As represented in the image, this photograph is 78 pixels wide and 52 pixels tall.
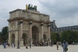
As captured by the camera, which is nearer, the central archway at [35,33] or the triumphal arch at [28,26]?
the triumphal arch at [28,26]

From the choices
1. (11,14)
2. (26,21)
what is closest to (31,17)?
(26,21)

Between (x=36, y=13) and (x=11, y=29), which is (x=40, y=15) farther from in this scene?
(x=11, y=29)

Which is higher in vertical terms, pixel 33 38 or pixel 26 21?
pixel 26 21

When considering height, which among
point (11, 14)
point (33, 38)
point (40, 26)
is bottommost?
point (33, 38)

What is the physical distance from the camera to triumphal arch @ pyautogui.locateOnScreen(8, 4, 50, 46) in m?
51.2

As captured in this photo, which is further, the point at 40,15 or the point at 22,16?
the point at 40,15

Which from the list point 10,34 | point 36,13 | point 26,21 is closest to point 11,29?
point 10,34

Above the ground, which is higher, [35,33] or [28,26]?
[28,26]

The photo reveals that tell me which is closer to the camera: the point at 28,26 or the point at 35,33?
the point at 28,26

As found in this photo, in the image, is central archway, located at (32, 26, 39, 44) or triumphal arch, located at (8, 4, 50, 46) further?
central archway, located at (32, 26, 39, 44)

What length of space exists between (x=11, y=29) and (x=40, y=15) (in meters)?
9.70

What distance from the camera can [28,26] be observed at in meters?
53.4

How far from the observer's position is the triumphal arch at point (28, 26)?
168ft

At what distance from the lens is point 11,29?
54031 millimetres
